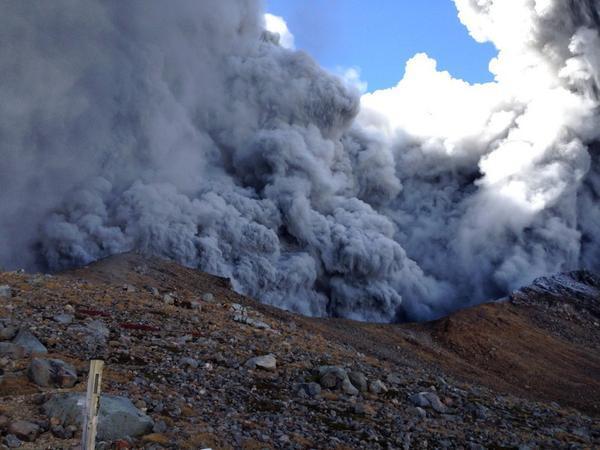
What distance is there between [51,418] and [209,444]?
2.02 meters

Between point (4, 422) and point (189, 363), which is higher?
point (189, 363)

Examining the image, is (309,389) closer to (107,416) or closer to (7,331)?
(107,416)

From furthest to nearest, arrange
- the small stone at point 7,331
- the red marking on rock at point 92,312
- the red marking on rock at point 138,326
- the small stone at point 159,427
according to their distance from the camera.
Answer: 1. the red marking on rock at point 92,312
2. the red marking on rock at point 138,326
3. the small stone at point 7,331
4. the small stone at point 159,427

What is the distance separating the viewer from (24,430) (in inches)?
285

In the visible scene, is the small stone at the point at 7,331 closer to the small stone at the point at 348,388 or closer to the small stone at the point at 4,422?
the small stone at the point at 4,422

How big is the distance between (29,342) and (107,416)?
3.56 m

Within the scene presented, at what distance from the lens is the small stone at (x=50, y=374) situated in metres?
9.01

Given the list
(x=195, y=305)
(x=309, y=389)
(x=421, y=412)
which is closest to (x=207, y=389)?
(x=309, y=389)

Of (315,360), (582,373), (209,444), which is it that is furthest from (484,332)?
(209,444)

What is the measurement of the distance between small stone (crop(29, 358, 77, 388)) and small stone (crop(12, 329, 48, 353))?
1100mm

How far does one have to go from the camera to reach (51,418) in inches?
302

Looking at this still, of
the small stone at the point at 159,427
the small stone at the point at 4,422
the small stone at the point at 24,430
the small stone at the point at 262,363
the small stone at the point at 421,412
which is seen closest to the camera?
the small stone at the point at 24,430

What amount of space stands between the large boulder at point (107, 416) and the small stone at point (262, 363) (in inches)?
174

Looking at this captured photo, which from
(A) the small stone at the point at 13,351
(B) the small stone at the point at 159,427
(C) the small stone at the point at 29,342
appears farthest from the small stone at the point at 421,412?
(A) the small stone at the point at 13,351
